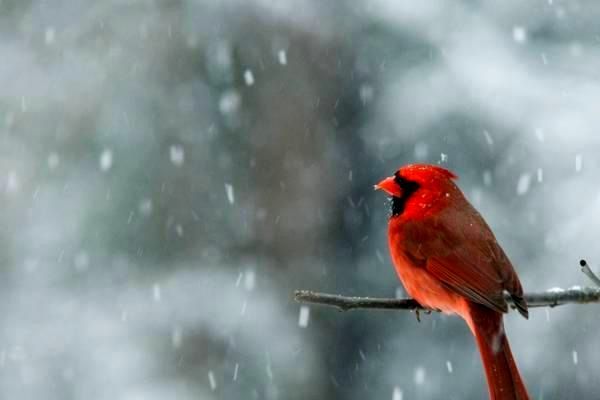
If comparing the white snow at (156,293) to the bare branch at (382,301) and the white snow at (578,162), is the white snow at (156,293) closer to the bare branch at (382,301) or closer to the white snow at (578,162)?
the white snow at (578,162)

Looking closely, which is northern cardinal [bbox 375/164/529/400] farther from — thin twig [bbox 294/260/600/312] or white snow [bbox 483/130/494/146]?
white snow [bbox 483/130/494/146]

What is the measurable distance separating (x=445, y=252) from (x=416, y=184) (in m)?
0.30

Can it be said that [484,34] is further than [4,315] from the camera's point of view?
Yes

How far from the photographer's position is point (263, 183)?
901 cm

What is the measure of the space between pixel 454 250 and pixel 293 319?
4.47 meters

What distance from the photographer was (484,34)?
9.32 meters

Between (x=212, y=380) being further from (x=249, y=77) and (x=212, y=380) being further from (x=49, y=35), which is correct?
(x=49, y=35)

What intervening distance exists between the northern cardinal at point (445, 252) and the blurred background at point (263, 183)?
3550mm

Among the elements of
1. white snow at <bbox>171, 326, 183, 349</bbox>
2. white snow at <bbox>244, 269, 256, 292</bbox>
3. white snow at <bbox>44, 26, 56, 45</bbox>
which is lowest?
white snow at <bbox>171, 326, 183, 349</bbox>

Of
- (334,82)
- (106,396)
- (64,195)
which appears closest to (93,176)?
(64,195)

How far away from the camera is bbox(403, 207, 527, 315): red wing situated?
3.85 meters

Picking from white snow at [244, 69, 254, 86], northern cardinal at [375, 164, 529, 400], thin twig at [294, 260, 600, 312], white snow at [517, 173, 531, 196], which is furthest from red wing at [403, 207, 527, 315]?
white snow at [244, 69, 254, 86]

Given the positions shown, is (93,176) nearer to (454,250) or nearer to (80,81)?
(80,81)

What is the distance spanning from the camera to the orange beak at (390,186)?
13.3 feet
